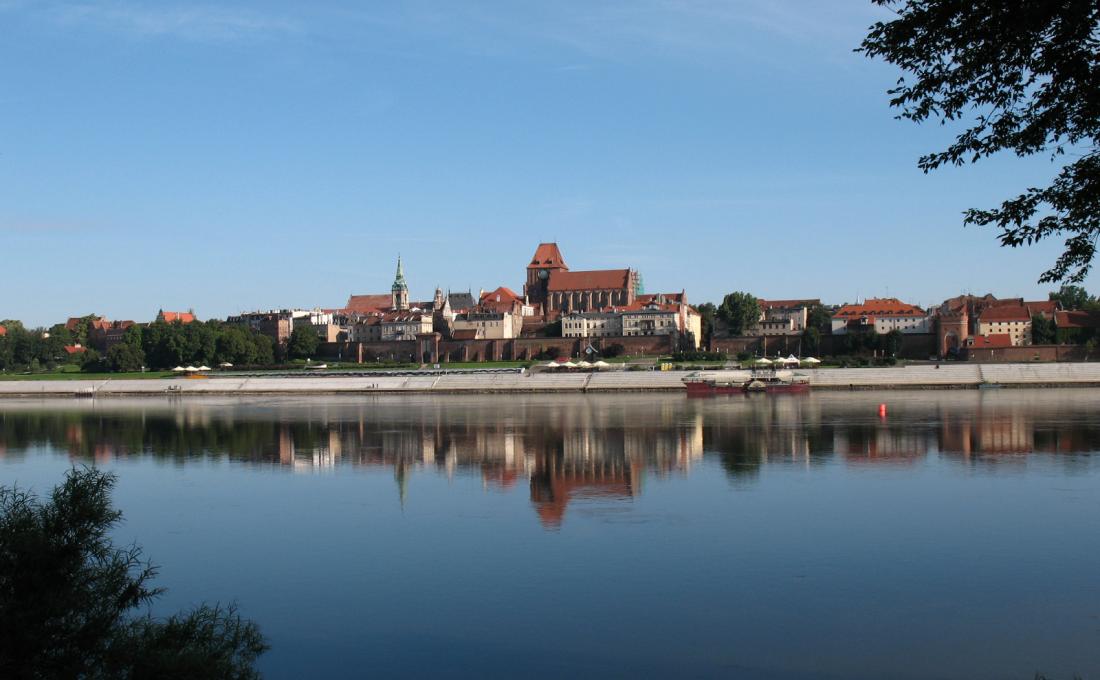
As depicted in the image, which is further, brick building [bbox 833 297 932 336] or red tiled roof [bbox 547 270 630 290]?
red tiled roof [bbox 547 270 630 290]

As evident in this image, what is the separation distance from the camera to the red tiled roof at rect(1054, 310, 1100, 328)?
6975 centimetres

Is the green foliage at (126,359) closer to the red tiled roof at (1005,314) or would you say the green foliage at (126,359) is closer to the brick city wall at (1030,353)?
the brick city wall at (1030,353)

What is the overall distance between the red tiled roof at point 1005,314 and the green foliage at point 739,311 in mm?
16180

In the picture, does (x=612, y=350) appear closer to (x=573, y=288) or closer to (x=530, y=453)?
(x=573, y=288)

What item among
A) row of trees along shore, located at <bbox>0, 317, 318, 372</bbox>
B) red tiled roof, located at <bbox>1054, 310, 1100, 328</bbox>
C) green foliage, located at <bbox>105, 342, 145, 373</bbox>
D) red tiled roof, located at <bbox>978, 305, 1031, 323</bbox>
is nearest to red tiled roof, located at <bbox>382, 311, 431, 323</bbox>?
row of trees along shore, located at <bbox>0, 317, 318, 372</bbox>

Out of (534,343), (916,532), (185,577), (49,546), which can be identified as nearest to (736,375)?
(534,343)

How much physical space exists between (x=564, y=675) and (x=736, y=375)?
156 ft

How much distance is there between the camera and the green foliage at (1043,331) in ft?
225

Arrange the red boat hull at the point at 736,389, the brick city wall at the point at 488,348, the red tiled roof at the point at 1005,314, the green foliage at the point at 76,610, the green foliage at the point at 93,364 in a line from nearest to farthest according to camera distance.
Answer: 1. the green foliage at the point at 76,610
2. the red boat hull at the point at 736,389
3. the red tiled roof at the point at 1005,314
4. the green foliage at the point at 93,364
5. the brick city wall at the point at 488,348

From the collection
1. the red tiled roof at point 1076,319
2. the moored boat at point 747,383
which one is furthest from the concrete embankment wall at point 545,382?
the red tiled roof at point 1076,319

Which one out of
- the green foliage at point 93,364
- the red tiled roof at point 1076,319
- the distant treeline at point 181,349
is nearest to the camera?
the red tiled roof at point 1076,319

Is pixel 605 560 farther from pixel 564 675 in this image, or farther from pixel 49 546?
pixel 49 546

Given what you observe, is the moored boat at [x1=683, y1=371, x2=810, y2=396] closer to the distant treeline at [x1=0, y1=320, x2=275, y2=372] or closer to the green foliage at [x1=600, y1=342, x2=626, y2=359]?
the green foliage at [x1=600, y1=342, x2=626, y2=359]

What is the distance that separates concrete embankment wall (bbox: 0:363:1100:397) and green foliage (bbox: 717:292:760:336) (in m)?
22.0
